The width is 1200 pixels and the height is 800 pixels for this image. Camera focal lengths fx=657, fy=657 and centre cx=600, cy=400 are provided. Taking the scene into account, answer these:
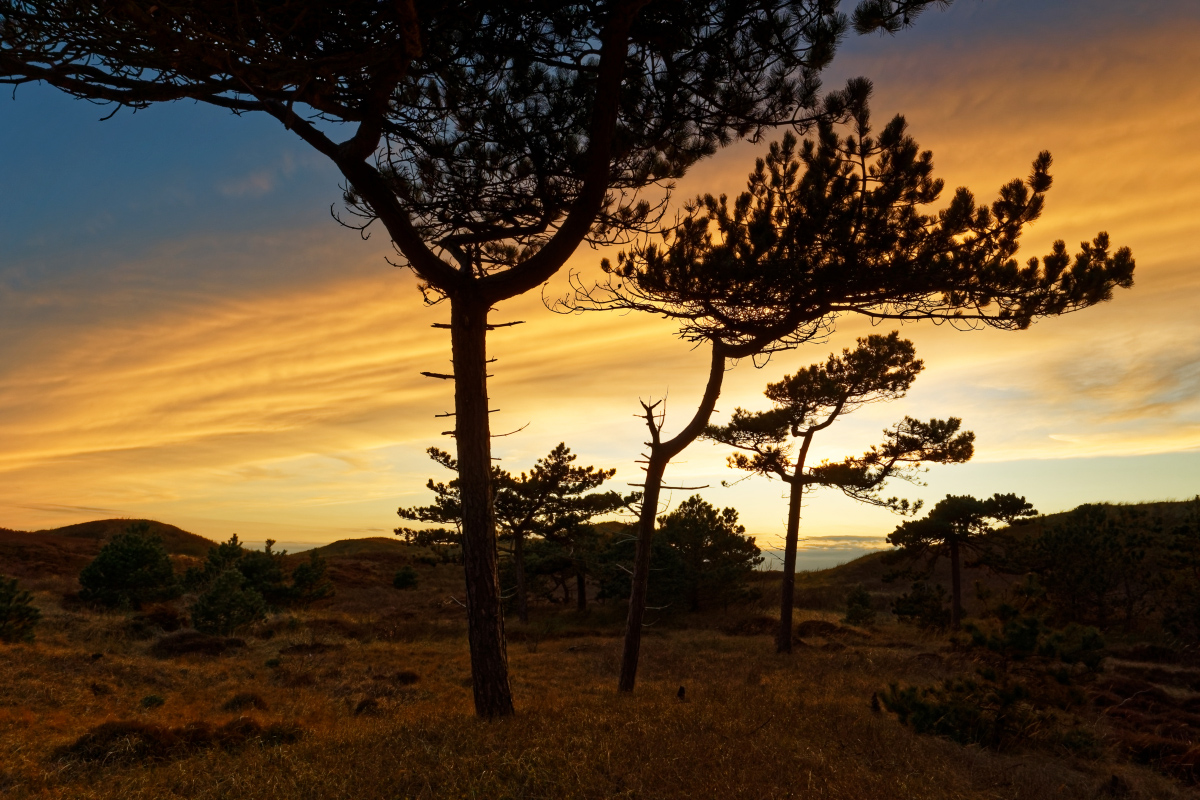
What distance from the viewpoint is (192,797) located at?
17.7ft

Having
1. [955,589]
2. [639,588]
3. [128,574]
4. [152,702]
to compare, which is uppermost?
[639,588]

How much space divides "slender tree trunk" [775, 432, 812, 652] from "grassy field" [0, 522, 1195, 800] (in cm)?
124

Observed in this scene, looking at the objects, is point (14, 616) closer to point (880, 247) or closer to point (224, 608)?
point (224, 608)

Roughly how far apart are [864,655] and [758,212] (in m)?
14.9

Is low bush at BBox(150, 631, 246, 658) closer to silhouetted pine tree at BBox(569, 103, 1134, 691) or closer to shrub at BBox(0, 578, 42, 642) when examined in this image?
shrub at BBox(0, 578, 42, 642)

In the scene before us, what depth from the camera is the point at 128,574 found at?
2364cm

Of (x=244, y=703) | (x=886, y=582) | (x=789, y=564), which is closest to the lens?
(x=244, y=703)

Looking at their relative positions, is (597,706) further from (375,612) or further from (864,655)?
(375,612)

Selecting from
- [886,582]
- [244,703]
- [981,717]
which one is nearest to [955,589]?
[886,582]

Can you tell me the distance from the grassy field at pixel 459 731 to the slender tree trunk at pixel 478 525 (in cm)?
49

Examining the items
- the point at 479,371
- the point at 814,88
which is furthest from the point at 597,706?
the point at 814,88

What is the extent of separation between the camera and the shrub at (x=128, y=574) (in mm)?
23359

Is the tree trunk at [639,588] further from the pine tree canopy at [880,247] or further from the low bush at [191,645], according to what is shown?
the low bush at [191,645]

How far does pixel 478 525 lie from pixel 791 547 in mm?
14148
